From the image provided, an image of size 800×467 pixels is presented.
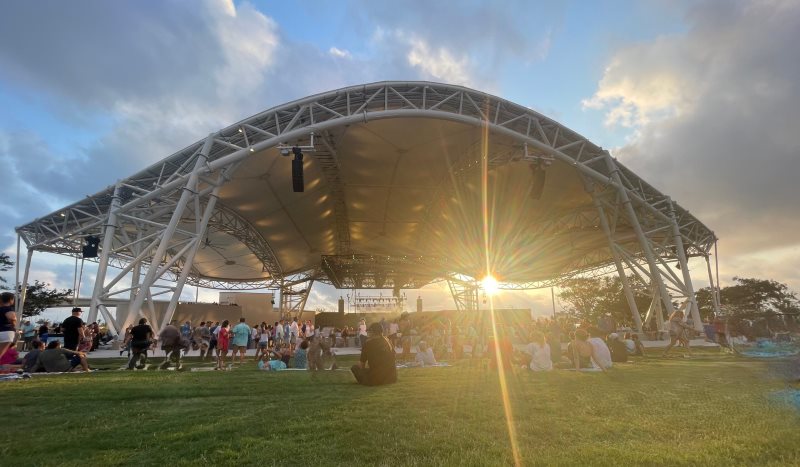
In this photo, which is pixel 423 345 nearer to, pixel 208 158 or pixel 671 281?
pixel 208 158

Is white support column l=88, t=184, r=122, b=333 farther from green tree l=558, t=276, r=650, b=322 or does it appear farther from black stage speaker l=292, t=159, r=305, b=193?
green tree l=558, t=276, r=650, b=322

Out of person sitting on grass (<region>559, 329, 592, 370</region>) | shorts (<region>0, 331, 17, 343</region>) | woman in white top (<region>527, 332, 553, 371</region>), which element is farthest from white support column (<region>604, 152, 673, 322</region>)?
shorts (<region>0, 331, 17, 343</region>)

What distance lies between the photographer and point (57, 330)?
1653 cm

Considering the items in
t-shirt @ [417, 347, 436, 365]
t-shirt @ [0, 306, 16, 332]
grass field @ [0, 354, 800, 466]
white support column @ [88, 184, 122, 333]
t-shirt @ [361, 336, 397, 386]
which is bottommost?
t-shirt @ [417, 347, 436, 365]

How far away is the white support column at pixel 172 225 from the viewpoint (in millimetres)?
14953

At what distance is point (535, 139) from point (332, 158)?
984 centimetres

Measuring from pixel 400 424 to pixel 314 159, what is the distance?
18802 mm

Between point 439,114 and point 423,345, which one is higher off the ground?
point 439,114

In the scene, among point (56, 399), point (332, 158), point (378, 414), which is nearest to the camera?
point (378, 414)

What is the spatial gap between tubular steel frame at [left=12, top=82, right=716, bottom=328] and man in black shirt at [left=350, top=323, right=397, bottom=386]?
1073 centimetres

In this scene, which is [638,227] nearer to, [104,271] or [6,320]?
[6,320]

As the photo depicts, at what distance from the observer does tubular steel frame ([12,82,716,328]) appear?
16391 mm

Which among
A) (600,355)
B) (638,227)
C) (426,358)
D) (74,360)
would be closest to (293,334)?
(426,358)

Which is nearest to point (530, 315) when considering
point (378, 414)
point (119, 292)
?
point (119, 292)
